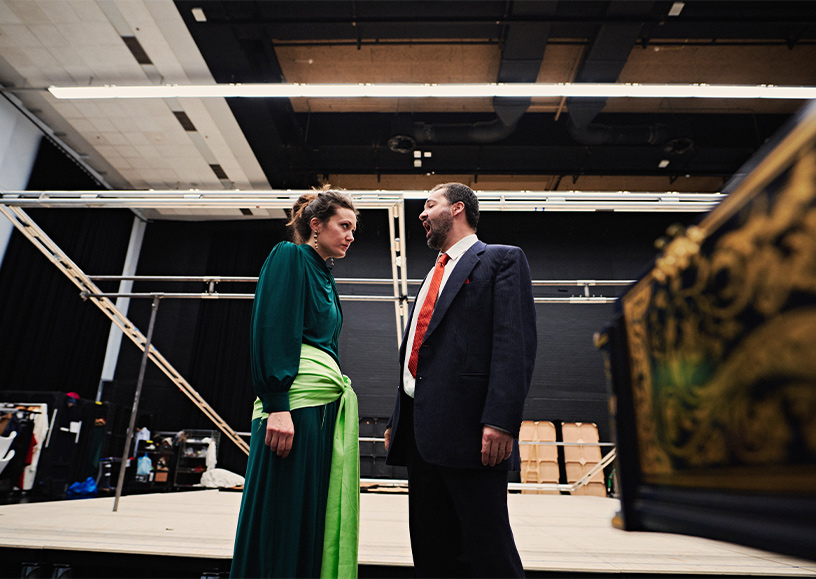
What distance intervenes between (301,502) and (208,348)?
8409mm

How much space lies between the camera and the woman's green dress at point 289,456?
4.00ft

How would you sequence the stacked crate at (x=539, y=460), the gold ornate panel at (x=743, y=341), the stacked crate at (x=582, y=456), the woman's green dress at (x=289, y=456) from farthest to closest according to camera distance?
1. the stacked crate at (x=539, y=460)
2. the stacked crate at (x=582, y=456)
3. the woman's green dress at (x=289, y=456)
4. the gold ornate panel at (x=743, y=341)

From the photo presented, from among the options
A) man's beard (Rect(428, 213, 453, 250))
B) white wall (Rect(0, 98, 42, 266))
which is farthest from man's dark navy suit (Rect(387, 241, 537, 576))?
white wall (Rect(0, 98, 42, 266))

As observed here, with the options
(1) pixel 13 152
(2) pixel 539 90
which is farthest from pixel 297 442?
(1) pixel 13 152

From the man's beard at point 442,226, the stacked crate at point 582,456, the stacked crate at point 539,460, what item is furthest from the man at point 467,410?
the stacked crate at point 582,456

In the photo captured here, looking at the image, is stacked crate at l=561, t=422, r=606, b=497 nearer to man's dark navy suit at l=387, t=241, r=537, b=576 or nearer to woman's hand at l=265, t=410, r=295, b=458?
man's dark navy suit at l=387, t=241, r=537, b=576

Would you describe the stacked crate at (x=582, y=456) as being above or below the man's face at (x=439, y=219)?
below

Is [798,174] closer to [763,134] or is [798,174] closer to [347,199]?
[347,199]

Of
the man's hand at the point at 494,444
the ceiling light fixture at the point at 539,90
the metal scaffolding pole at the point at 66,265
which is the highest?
the ceiling light fixture at the point at 539,90

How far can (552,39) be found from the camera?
19.8 ft

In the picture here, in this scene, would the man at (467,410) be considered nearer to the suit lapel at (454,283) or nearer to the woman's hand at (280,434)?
the suit lapel at (454,283)

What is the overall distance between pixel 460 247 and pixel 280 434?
83 centimetres

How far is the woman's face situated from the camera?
1642mm

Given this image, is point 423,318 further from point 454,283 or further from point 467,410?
point 467,410
